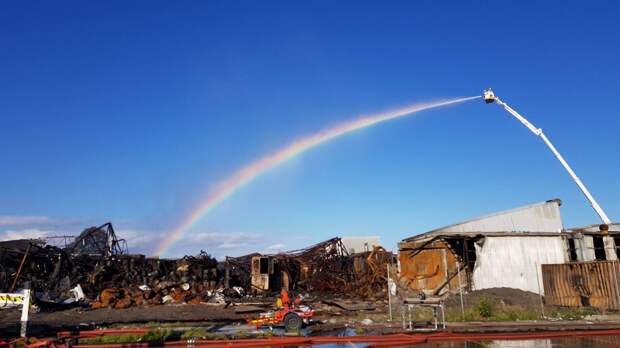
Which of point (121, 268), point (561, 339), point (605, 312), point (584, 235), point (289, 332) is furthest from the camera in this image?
point (121, 268)

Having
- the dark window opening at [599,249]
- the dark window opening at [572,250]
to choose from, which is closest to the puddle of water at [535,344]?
the dark window opening at [599,249]

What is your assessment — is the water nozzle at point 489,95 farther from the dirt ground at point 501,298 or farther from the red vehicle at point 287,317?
the red vehicle at point 287,317

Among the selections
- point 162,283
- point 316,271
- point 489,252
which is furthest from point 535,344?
point 316,271

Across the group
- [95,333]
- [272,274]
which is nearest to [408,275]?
[272,274]

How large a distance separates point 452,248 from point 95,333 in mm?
20316

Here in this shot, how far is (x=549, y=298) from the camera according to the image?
25.8 meters

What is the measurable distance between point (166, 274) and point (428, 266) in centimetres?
1946

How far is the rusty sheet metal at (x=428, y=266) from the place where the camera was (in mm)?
28531

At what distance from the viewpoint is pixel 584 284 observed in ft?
78.8

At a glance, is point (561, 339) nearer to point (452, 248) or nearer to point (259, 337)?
point (259, 337)

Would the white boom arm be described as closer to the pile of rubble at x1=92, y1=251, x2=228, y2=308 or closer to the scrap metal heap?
the scrap metal heap

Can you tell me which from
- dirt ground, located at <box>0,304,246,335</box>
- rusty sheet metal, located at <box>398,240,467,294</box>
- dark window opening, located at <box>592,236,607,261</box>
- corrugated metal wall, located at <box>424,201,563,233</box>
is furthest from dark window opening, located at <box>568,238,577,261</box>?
dirt ground, located at <box>0,304,246,335</box>

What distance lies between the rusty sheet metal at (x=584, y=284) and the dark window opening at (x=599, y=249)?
11.3 feet

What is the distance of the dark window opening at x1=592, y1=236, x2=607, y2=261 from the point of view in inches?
1083
